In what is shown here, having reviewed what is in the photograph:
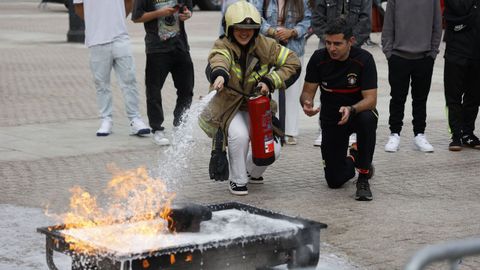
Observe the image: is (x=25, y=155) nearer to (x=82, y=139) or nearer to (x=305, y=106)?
(x=82, y=139)

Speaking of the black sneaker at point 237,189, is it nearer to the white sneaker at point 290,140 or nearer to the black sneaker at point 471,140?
the white sneaker at point 290,140

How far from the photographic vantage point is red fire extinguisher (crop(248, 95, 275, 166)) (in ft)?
25.8

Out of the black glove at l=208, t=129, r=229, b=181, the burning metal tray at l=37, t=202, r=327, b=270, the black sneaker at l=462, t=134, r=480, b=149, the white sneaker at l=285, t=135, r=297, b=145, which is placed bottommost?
the white sneaker at l=285, t=135, r=297, b=145

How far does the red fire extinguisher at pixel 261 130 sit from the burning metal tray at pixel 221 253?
82.1 inches

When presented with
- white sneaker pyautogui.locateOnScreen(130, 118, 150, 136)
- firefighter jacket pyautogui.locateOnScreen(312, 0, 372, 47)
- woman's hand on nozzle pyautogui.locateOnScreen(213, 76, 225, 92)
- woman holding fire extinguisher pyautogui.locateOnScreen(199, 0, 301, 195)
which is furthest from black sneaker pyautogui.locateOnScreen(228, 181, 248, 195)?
white sneaker pyautogui.locateOnScreen(130, 118, 150, 136)

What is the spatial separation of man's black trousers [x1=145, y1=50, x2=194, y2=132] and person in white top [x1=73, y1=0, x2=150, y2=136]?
15.0 inches

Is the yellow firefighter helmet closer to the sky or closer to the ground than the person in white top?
closer to the sky

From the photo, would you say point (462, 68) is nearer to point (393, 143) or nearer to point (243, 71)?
point (393, 143)

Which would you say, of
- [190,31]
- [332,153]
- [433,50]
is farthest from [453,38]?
[190,31]

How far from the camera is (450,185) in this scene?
864cm

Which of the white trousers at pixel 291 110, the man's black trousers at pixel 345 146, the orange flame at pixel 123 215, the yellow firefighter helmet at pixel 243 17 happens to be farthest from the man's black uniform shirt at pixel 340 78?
the white trousers at pixel 291 110

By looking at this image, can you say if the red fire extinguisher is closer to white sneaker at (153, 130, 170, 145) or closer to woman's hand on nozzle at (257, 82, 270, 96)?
woman's hand on nozzle at (257, 82, 270, 96)

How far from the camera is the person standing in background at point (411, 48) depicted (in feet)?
32.9

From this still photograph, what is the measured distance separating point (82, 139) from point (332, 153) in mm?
3356
